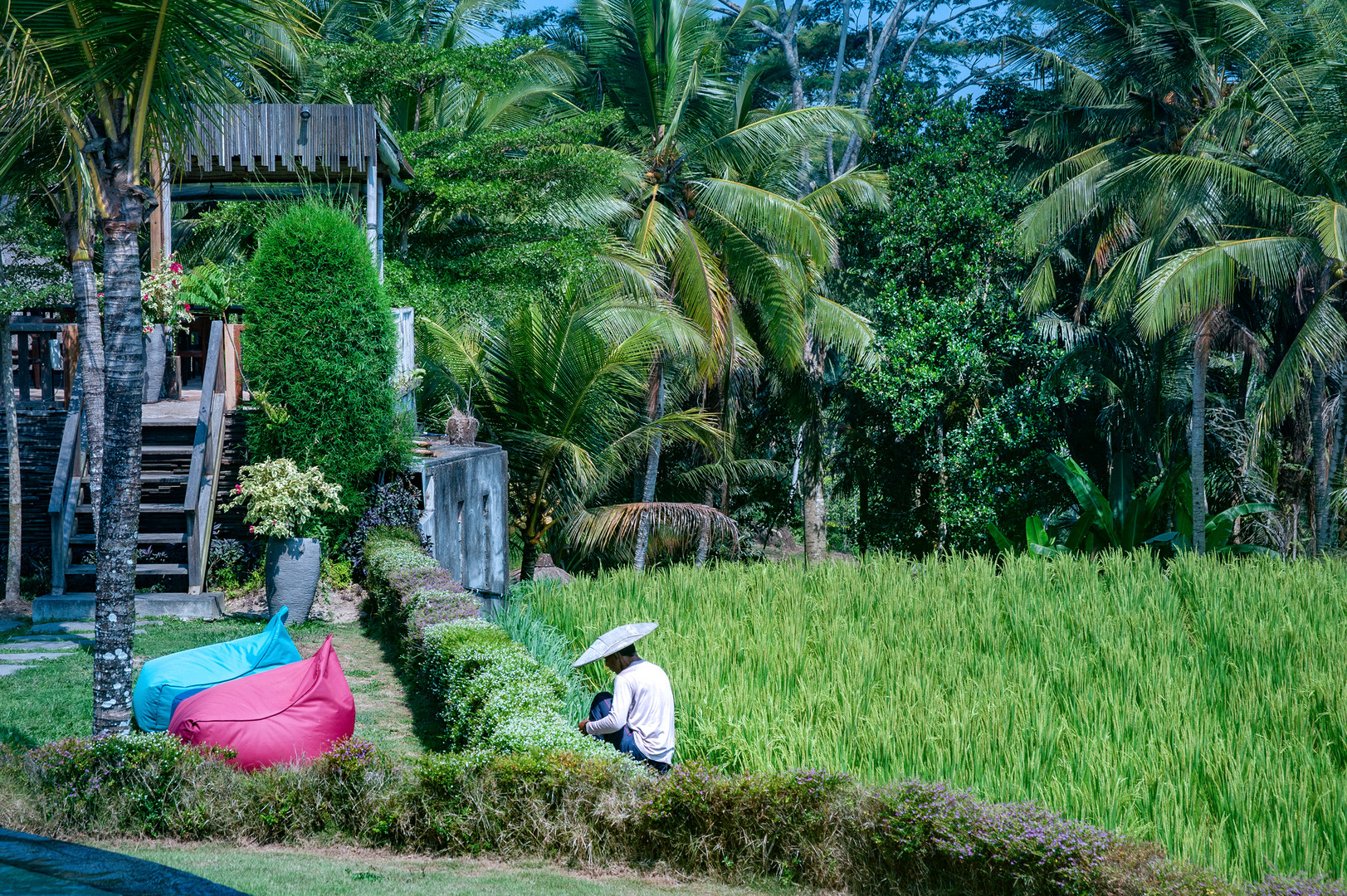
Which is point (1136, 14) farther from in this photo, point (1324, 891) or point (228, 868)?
point (228, 868)

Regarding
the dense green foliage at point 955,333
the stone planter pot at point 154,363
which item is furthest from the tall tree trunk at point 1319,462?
the stone planter pot at point 154,363

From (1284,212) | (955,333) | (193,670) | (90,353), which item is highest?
(1284,212)

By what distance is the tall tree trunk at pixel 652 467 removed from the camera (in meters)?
19.8

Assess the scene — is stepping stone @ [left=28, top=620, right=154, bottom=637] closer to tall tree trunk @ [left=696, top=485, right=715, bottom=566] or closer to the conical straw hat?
the conical straw hat

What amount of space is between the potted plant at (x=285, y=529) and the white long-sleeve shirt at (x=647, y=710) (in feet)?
16.3

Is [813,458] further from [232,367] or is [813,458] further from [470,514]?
[232,367]

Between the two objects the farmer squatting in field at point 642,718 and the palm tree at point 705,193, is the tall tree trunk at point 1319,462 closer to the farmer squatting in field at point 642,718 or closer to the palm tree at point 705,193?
the palm tree at point 705,193

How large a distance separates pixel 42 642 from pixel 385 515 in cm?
361

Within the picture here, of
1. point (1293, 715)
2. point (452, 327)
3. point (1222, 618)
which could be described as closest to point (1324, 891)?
point (1293, 715)

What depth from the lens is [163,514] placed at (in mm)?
11328

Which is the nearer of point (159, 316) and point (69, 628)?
point (69, 628)

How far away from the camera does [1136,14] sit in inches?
792

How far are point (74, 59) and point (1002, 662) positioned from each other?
669 centimetres

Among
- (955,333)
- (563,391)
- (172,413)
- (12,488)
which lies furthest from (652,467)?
(12,488)
